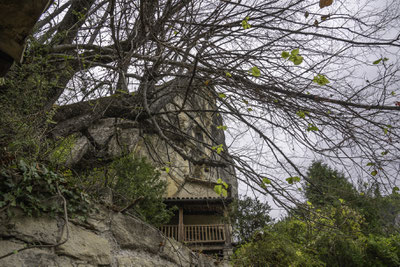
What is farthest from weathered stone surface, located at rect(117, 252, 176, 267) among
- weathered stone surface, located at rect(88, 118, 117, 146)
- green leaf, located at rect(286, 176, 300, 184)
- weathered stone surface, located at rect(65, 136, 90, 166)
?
weathered stone surface, located at rect(88, 118, 117, 146)

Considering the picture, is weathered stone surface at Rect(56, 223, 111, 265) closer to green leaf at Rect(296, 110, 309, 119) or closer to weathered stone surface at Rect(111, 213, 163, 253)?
weathered stone surface at Rect(111, 213, 163, 253)

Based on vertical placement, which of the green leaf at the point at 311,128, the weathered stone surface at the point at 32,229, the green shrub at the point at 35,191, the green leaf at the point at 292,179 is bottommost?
the weathered stone surface at the point at 32,229

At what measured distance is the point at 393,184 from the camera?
187 centimetres

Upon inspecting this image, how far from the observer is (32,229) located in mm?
1288

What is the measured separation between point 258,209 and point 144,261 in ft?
26.9

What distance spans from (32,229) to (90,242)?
37 cm

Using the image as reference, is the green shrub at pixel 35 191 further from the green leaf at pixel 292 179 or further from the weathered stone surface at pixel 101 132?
the weathered stone surface at pixel 101 132

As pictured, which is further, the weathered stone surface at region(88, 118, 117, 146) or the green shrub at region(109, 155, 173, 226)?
the green shrub at region(109, 155, 173, 226)

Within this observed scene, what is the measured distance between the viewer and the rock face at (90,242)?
3.95ft

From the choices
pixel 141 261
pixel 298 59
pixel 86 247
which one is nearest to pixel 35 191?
pixel 86 247

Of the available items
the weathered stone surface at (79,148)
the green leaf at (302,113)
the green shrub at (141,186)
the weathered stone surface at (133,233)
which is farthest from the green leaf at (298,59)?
the green shrub at (141,186)

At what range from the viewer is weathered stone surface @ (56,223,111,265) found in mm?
1389

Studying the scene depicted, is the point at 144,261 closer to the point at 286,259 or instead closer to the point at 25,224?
the point at 25,224

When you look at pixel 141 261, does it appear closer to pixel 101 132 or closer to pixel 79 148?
pixel 79 148
